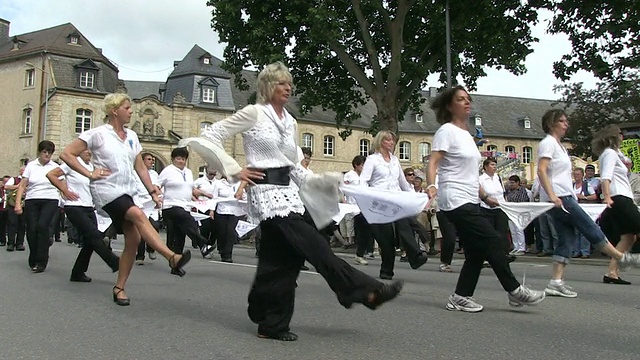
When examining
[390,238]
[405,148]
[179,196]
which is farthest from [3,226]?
[405,148]

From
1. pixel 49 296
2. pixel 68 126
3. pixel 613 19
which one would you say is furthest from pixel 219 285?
pixel 68 126

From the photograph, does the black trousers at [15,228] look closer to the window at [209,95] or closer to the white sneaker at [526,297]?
the white sneaker at [526,297]

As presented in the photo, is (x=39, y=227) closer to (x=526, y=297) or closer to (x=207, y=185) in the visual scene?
(x=207, y=185)

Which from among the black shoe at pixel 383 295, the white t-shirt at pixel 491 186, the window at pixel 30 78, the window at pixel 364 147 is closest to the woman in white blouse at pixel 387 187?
the white t-shirt at pixel 491 186

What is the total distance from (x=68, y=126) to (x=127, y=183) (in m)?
48.6

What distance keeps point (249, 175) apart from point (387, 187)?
4.51 m

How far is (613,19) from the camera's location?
17.7 m

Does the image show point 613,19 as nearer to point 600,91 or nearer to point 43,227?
point 43,227

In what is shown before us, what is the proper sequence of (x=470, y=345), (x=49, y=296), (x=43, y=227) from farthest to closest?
(x=43, y=227)
(x=49, y=296)
(x=470, y=345)

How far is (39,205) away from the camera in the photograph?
1027cm

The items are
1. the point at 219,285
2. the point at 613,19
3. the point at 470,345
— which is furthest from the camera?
the point at 613,19

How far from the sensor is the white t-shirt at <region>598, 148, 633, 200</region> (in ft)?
26.0

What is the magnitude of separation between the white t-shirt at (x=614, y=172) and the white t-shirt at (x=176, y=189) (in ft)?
20.4

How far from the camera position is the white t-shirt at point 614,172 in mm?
7922
